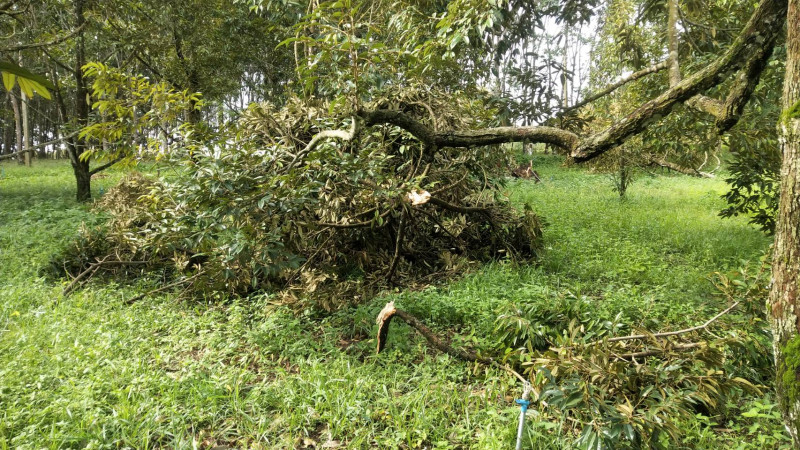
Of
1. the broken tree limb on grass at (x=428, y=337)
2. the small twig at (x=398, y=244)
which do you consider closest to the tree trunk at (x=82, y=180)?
the small twig at (x=398, y=244)

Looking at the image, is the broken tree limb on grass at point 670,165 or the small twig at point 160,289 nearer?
the small twig at point 160,289

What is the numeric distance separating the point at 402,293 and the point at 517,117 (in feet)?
9.06

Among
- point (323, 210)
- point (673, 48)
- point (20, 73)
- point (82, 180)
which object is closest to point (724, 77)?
point (673, 48)

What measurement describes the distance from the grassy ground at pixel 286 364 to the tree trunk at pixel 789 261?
74 cm

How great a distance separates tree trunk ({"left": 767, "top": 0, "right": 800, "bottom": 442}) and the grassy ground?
744mm

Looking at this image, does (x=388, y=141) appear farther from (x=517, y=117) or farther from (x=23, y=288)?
(x=23, y=288)

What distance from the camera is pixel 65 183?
12.4m

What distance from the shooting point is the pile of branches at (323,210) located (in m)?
3.98

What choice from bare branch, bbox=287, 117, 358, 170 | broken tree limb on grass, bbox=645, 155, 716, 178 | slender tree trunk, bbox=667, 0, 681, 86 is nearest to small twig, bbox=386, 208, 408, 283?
bare branch, bbox=287, 117, 358, 170

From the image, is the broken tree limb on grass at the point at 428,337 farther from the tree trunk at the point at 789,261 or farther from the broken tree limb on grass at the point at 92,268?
the broken tree limb on grass at the point at 92,268

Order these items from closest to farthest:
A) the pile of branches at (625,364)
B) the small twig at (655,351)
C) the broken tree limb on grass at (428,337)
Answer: the pile of branches at (625,364), the small twig at (655,351), the broken tree limb on grass at (428,337)

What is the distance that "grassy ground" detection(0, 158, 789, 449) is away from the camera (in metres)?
2.83

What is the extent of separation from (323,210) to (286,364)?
193 cm

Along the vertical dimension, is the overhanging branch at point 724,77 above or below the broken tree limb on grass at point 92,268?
above
